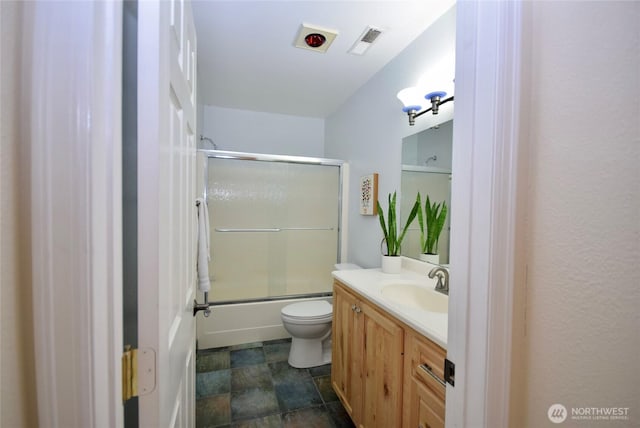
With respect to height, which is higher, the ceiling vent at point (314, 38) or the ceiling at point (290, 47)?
the ceiling at point (290, 47)

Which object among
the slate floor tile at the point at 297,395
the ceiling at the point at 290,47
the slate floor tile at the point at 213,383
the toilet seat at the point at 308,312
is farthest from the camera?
the toilet seat at the point at 308,312

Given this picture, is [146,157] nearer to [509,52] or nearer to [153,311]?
[153,311]

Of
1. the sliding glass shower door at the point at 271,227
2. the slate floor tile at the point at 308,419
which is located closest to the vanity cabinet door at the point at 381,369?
the slate floor tile at the point at 308,419

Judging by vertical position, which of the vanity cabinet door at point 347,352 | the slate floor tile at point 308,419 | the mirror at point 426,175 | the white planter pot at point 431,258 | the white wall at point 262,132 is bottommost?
the slate floor tile at point 308,419

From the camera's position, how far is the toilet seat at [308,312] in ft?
6.92

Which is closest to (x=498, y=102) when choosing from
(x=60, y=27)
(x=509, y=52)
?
(x=509, y=52)

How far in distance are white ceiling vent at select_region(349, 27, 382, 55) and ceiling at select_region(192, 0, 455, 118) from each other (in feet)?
0.10

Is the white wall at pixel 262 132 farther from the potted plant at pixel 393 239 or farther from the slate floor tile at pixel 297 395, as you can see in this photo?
the slate floor tile at pixel 297 395

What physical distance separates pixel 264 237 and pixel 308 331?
3.71 feet

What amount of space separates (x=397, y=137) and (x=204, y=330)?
2.36 metres

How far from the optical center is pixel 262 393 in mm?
1903

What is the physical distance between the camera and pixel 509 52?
0.55 metres

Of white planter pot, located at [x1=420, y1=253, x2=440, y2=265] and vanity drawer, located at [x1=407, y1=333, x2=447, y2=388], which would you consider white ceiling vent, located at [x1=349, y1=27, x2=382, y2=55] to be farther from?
vanity drawer, located at [x1=407, y1=333, x2=447, y2=388]

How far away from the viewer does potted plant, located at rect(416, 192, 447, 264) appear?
1679 mm
